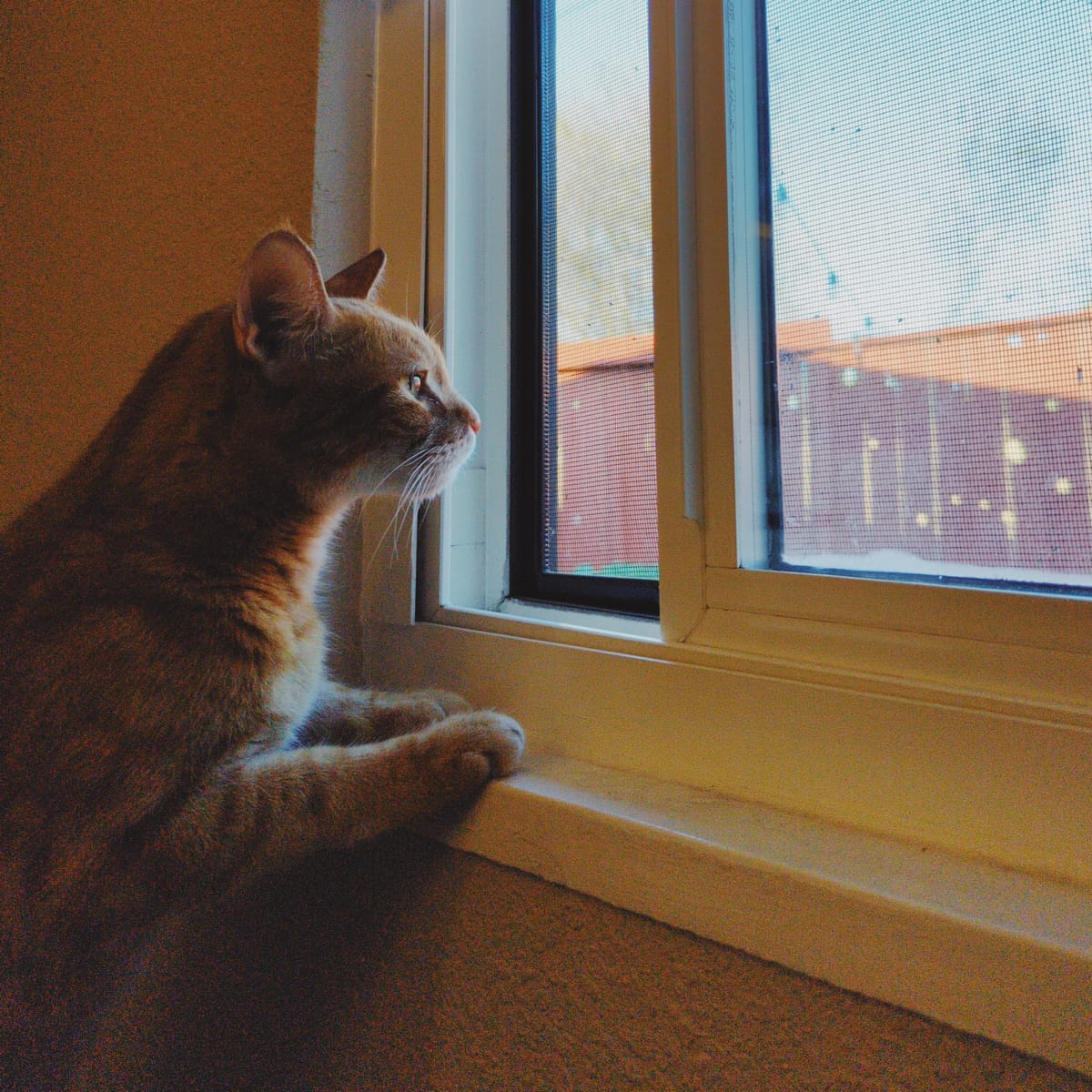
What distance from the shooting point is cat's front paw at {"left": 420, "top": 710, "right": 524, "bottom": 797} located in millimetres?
620

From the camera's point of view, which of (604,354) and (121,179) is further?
(121,179)

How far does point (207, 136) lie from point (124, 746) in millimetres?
834

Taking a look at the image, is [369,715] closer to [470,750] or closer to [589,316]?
[470,750]

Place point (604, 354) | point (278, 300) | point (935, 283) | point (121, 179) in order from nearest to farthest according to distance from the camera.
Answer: point (935, 283) → point (278, 300) → point (604, 354) → point (121, 179)

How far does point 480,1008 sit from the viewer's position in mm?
596

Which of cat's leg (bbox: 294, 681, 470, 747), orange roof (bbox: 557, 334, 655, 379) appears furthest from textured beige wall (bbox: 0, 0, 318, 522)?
cat's leg (bbox: 294, 681, 470, 747)

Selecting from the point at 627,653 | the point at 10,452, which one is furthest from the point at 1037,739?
the point at 10,452

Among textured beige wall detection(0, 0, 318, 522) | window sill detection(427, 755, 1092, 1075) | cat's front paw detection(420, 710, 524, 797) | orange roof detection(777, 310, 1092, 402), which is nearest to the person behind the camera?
window sill detection(427, 755, 1092, 1075)

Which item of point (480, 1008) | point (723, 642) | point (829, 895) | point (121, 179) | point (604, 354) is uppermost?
point (121, 179)

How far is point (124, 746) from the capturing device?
56cm

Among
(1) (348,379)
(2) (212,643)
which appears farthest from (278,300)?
(2) (212,643)

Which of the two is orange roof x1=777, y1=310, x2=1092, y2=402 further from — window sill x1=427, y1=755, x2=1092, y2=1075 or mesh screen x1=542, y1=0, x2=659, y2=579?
window sill x1=427, y1=755, x2=1092, y2=1075

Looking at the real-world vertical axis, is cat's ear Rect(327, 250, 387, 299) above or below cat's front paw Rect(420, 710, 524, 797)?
above

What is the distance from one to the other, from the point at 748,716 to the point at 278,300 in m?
0.56
